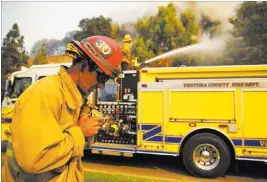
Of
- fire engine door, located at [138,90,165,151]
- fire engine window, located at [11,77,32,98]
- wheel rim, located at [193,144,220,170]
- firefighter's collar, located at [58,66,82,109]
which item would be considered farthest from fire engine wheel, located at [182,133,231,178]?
firefighter's collar, located at [58,66,82,109]

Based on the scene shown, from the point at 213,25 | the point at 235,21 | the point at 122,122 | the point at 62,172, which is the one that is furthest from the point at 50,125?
the point at 213,25

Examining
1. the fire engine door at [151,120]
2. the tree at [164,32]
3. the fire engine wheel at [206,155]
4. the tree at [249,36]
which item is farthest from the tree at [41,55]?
the fire engine wheel at [206,155]

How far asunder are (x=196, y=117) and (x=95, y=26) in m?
24.0

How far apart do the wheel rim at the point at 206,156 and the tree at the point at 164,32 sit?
1771 centimetres

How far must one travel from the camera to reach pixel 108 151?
24.8ft

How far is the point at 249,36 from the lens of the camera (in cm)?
1975

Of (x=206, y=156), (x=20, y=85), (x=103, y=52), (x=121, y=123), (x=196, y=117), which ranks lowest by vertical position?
(x=206, y=156)

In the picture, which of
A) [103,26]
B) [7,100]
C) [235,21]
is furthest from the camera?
[103,26]

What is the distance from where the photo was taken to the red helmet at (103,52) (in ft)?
5.10

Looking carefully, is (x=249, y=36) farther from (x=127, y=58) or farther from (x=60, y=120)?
(x=60, y=120)

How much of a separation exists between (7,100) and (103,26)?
22351 mm

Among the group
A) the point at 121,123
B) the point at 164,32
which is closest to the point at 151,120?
the point at 121,123

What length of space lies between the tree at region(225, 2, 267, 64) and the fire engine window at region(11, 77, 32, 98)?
1519 cm

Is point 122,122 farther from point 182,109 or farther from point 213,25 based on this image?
point 213,25
